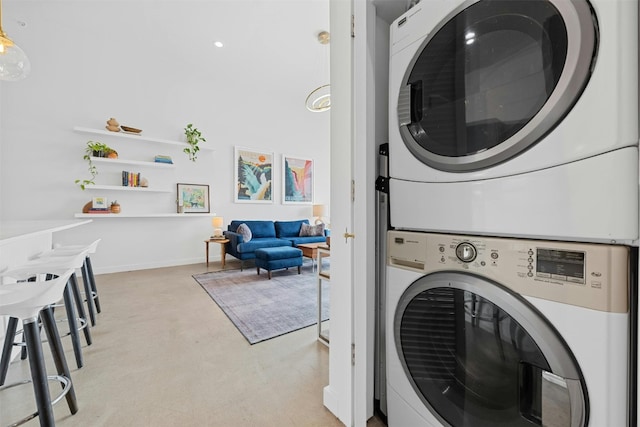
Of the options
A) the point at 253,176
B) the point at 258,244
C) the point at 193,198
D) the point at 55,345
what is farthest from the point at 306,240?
the point at 55,345

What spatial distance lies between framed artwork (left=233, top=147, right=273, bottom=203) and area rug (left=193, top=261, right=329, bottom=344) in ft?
5.76

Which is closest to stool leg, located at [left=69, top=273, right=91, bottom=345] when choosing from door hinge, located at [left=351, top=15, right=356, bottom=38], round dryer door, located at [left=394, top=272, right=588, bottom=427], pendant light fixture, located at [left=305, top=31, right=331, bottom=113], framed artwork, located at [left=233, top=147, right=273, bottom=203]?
round dryer door, located at [left=394, top=272, right=588, bottom=427]

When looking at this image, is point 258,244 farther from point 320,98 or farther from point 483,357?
point 483,357

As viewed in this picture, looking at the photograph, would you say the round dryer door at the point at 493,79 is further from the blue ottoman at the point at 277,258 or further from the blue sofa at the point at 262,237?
the blue sofa at the point at 262,237

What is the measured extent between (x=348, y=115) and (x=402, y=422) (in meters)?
1.33

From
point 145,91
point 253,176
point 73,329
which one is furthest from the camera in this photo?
point 253,176

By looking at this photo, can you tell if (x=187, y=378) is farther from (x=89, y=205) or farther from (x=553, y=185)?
(x=89, y=205)

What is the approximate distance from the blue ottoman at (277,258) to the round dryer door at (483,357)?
310 centimetres

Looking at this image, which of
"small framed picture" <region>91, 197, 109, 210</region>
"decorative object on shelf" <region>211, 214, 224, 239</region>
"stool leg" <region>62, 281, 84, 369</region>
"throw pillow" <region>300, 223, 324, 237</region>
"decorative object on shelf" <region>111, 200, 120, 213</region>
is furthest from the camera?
"throw pillow" <region>300, 223, 324, 237</region>

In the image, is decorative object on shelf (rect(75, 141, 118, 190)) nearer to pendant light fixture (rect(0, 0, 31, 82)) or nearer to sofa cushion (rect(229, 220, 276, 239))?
pendant light fixture (rect(0, 0, 31, 82))

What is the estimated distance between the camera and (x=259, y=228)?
509 centimetres

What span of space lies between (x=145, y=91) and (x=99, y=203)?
Result: 205cm

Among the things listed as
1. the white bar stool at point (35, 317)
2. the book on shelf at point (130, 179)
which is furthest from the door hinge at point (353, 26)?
the book on shelf at point (130, 179)

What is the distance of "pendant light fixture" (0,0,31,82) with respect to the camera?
2.01m
